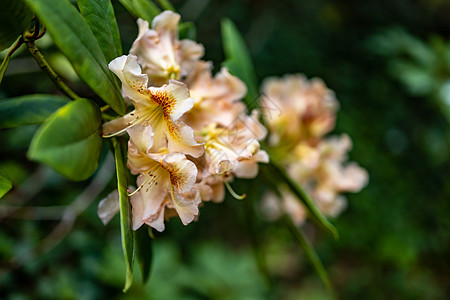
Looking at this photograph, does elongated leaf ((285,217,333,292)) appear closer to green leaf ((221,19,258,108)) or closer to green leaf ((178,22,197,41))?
green leaf ((221,19,258,108))

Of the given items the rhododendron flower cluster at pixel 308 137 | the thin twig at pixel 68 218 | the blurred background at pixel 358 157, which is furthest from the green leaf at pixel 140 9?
the blurred background at pixel 358 157

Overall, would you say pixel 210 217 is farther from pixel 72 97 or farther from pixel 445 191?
pixel 72 97

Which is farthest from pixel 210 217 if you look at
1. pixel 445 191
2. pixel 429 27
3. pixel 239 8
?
pixel 429 27

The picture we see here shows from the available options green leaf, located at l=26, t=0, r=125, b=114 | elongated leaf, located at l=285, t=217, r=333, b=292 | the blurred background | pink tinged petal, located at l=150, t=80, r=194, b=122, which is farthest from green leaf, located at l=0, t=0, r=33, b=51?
the blurred background

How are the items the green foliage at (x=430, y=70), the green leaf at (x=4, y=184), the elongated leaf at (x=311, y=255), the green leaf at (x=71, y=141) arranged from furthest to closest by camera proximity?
the green foliage at (x=430, y=70) < the elongated leaf at (x=311, y=255) < the green leaf at (x=4, y=184) < the green leaf at (x=71, y=141)

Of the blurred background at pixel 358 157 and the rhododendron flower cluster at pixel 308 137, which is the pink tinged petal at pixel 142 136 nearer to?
the rhododendron flower cluster at pixel 308 137

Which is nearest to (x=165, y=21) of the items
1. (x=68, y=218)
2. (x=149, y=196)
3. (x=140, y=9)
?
(x=140, y=9)

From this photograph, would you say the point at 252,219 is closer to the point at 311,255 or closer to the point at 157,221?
the point at 311,255
